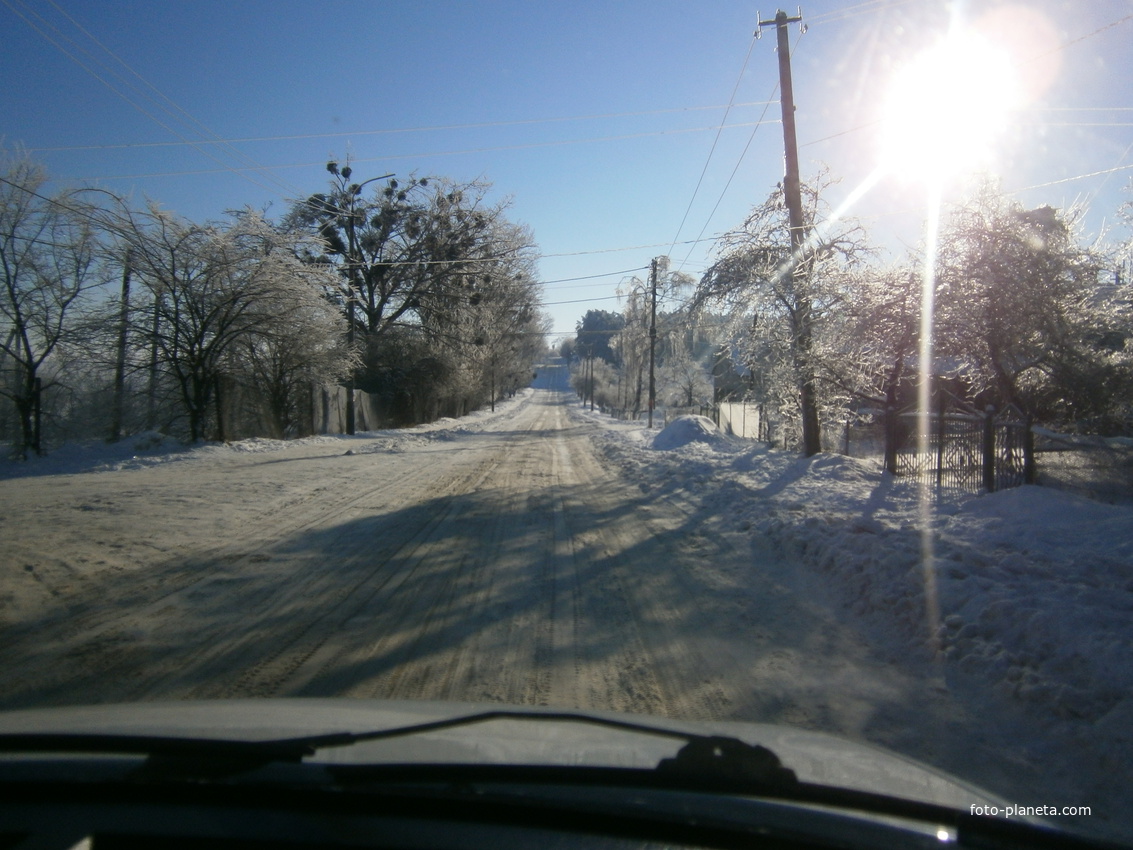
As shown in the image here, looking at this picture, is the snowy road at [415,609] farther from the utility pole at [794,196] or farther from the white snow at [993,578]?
the utility pole at [794,196]

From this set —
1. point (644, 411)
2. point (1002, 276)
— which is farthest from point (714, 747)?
point (644, 411)

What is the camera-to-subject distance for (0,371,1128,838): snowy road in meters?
4.21

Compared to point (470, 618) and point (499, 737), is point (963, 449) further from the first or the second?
point (499, 737)

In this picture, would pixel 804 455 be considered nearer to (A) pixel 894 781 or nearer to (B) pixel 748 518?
(B) pixel 748 518

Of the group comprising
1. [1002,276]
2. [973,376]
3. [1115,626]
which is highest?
[1002,276]

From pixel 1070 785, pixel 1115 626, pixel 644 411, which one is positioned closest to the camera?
pixel 1070 785

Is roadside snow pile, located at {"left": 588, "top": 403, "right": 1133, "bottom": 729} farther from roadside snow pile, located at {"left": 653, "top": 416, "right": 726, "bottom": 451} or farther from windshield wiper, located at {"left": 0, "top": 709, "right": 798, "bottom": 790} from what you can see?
roadside snow pile, located at {"left": 653, "top": 416, "right": 726, "bottom": 451}

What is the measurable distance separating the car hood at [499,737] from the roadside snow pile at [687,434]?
1902 cm

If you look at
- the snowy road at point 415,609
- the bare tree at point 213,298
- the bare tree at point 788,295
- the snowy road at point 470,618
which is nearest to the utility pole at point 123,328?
the bare tree at point 213,298

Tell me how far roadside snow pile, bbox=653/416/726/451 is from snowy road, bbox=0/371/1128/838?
11.3 m

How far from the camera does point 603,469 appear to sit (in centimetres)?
1750

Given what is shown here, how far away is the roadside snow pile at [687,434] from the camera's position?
22609mm

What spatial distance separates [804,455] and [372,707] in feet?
46.0

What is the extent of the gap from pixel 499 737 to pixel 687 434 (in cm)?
2113
